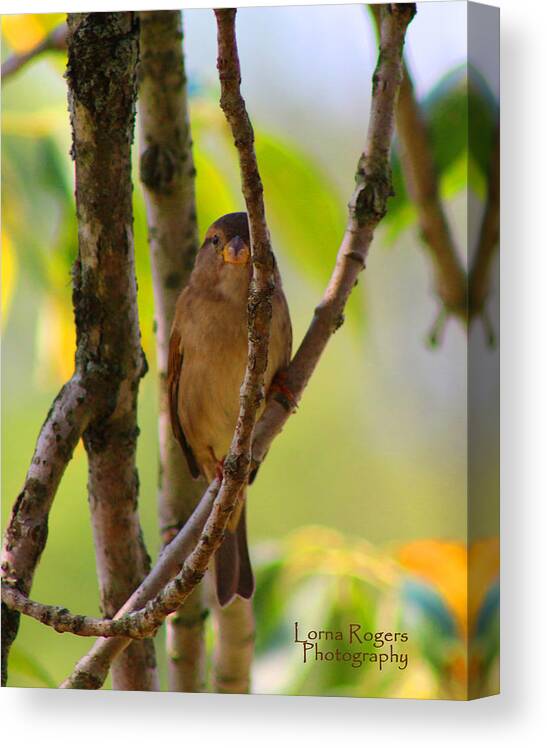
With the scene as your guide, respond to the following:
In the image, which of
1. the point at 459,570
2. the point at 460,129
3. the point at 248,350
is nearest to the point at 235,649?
the point at 459,570

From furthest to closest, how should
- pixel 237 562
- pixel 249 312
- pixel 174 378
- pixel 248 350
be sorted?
pixel 174 378 < pixel 237 562 < pixel 248 350 < pixel 249 312

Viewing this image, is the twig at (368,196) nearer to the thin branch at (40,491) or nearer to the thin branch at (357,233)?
the thin branch at (357,233)

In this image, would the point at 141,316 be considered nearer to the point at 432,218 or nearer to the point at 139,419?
the point at 139,419

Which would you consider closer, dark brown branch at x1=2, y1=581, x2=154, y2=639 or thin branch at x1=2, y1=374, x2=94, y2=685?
dark brown branch at x1=2, y1=581, x2=154, y2=639

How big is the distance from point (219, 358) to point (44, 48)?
909 millimetres

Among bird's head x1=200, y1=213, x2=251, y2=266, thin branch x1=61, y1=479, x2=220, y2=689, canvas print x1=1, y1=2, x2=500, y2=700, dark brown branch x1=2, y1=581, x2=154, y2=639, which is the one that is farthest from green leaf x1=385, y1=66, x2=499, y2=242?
dark brown branch x1=2, y1=581, x2=154, y2=639

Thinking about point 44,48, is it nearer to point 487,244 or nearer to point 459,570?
point 487,244

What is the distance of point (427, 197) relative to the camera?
112 inches

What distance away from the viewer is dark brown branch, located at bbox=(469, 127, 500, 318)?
2.82 meters

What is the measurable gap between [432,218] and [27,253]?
3.44 feet

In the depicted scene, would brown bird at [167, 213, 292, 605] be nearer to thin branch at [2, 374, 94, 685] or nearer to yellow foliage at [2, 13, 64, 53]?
thin branch at [2, 374, 94, 685]

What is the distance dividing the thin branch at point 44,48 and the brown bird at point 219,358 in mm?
627

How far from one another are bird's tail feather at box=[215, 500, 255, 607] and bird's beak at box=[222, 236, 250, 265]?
1.92 feet

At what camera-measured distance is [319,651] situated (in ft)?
9.66
